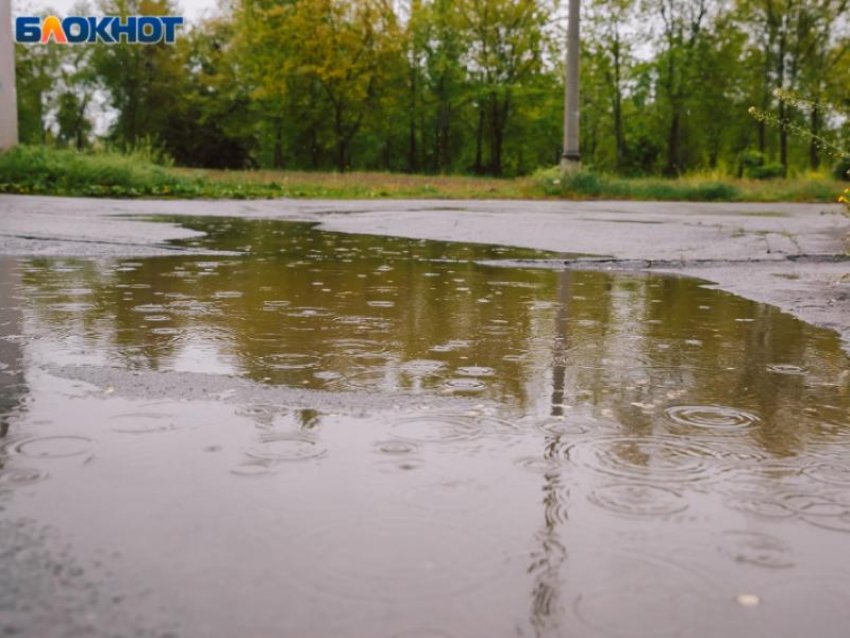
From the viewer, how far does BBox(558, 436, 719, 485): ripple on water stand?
6.51 ft

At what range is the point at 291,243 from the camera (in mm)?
7883

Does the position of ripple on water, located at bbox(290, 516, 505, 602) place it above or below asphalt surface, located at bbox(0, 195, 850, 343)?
below

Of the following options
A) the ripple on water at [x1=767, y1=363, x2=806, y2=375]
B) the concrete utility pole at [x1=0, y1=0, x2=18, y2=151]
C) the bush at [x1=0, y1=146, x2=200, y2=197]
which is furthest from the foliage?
the ripple on water at [x1=767, y1=363, x2=806, y2=375]

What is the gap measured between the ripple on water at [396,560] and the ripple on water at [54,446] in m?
0.76

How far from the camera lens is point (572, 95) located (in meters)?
16.2

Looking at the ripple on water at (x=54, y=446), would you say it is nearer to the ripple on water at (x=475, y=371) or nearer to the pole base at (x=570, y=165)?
the ripple on water at (x=475, y=371)

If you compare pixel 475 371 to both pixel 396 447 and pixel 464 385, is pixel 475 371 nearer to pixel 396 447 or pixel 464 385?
pixel 464 385

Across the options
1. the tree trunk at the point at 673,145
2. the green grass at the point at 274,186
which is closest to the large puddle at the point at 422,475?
the green grass at the point at 274,186

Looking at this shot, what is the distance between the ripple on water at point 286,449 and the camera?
206cm

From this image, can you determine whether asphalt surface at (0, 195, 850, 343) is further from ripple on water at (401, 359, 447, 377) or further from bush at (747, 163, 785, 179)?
bush at (747, 163, 785, 179)

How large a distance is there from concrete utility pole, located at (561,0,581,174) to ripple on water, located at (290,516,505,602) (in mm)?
14878

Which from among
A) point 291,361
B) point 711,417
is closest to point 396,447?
point 711,417

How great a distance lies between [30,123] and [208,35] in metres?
12.4

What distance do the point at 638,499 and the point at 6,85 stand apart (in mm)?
16617
